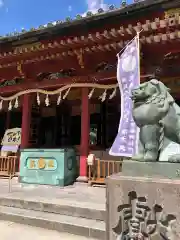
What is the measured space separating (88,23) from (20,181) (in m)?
6.62

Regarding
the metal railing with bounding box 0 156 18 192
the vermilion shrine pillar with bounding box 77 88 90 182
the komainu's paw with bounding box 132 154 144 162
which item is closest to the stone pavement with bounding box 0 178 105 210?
the vermilion shrine pillar with bounding box 77 88 90 182

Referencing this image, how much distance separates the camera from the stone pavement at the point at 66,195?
201 inches

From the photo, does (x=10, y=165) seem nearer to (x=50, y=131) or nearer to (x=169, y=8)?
(x=50, y=131)

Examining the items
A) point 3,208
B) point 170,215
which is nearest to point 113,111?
point 3,208

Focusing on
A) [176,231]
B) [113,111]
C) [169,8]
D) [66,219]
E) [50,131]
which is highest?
[169,8]

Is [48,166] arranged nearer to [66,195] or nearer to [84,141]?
[84,141]

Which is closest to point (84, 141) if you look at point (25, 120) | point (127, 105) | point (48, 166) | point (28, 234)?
point (48, 166)

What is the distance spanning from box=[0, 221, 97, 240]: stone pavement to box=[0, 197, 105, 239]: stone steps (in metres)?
0.12

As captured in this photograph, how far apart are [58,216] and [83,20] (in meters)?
7.59

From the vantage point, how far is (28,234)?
417cm

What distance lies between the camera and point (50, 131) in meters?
12.1

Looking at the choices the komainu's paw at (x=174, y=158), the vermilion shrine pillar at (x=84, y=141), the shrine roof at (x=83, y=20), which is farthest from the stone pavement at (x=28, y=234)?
the shrine roof at (x=83, y=20)

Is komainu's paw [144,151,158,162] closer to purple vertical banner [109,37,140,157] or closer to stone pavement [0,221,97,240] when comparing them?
purple vertical banner [109,37,140,157]

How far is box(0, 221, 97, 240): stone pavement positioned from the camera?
159 inches
